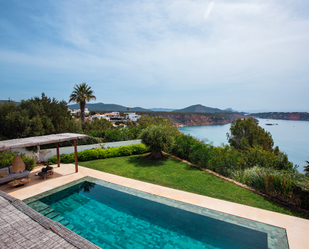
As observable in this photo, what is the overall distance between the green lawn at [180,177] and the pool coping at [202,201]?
17.7 inches

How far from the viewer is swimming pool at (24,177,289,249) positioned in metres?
4.63

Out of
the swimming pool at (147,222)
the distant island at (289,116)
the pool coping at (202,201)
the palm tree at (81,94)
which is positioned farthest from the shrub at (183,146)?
the distant island at (289,116)

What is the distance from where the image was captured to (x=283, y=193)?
665 cm

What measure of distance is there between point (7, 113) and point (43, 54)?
601 centimetres

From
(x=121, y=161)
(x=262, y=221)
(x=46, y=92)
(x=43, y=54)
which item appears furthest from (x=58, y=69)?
(x=262, y=221)

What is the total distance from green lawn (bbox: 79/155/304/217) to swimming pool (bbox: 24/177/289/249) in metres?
1.46

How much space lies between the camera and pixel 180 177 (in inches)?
367

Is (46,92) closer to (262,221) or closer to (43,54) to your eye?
(43,54)

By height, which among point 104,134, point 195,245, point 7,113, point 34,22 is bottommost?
point 195,245

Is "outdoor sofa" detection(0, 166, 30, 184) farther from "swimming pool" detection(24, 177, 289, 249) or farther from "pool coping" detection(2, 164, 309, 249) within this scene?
"swimming pool" detection(24, 177, 289, 249)

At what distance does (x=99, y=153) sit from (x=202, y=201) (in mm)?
9328

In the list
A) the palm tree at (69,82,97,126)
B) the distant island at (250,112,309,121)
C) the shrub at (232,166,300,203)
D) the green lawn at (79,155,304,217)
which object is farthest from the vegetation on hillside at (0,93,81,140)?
the distant island at (250,112,309,121)

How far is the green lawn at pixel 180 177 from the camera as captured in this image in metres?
6.83

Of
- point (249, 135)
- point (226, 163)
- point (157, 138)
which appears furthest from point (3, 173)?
point (249, 135)
